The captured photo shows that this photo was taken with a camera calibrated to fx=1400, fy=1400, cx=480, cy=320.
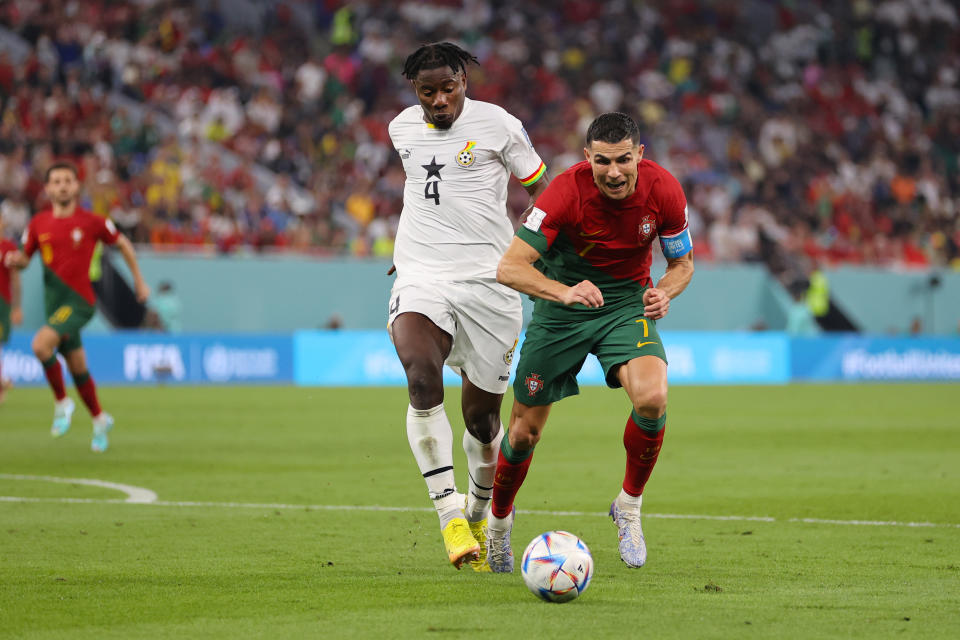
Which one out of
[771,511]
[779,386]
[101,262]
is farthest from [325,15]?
[771,511]

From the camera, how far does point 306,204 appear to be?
26578 mm

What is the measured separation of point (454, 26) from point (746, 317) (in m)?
9.78

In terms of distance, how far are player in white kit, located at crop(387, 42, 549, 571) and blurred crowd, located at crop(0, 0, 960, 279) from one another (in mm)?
17007

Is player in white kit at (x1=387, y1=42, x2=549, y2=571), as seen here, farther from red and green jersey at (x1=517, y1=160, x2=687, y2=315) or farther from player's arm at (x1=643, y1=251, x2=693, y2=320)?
player's arm at (x1=643, y1=251, x2=693, y2=320)

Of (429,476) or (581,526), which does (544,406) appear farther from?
(581,526)

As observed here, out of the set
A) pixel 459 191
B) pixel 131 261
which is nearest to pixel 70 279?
pixel 131 261

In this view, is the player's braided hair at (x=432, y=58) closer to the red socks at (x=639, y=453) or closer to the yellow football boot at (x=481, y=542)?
the red socks at (x=639, y=453)

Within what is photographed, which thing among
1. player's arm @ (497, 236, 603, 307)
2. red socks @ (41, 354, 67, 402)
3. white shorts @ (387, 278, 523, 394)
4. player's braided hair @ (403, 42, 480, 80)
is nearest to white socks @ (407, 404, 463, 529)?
white shorts @ (387, 278, 523, 394)

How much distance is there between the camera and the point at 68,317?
12.8 meters

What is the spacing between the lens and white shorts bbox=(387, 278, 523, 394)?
688cm

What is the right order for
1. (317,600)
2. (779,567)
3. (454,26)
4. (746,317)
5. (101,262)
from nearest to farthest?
(317,600) < (779,567) < (101,262) < (746,317) < (454,26)

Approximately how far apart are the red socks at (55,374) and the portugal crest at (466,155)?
7099mm

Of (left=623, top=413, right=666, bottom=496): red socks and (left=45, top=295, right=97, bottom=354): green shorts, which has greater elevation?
(left=623, top=413, right=666, bottom=496): red socks

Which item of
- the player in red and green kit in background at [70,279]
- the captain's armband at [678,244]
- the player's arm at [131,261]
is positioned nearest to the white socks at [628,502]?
the captain's armband at [678,244]
